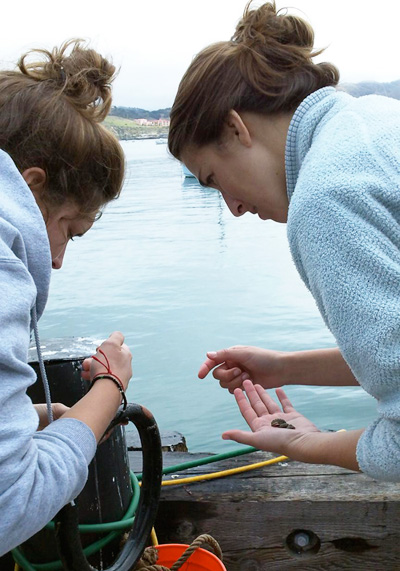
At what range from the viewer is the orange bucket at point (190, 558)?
7.38ft

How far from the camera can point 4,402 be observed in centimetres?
138

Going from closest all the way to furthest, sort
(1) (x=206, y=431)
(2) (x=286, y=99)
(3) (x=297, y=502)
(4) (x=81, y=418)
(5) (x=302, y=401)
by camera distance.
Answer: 1. (4) (x=81, y=418)
2. (2) (x=286, y=99)
3. (3) (x=297, y=502)
4. (1) (x=206, y=431)
5. (5) (x=302, y=401)

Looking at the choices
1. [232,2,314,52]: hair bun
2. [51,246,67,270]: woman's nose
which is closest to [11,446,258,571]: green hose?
[51,246,67,270]: woman's nose

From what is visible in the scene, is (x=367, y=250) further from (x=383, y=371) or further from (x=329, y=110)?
(x=329, y=110)

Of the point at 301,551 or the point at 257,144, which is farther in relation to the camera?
the point at 301,551

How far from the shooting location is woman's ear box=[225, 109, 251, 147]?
72.6 inches

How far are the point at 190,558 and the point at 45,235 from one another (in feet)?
4.10

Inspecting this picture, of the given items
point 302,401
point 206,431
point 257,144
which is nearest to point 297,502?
point 257,144

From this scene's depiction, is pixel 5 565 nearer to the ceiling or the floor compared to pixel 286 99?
nearer to the floor

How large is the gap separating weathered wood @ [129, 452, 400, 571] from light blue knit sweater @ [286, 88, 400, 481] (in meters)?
0.79

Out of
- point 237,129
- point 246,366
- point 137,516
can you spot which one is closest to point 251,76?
point 237,129

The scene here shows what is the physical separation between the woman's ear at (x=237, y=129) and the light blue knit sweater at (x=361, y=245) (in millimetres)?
292

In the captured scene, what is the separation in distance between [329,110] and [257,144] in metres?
0.22

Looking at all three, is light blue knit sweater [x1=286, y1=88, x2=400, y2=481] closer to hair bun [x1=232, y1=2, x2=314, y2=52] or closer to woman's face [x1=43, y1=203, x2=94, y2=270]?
hair bun [x1=232, y1=2, x2=314, y2=52]
